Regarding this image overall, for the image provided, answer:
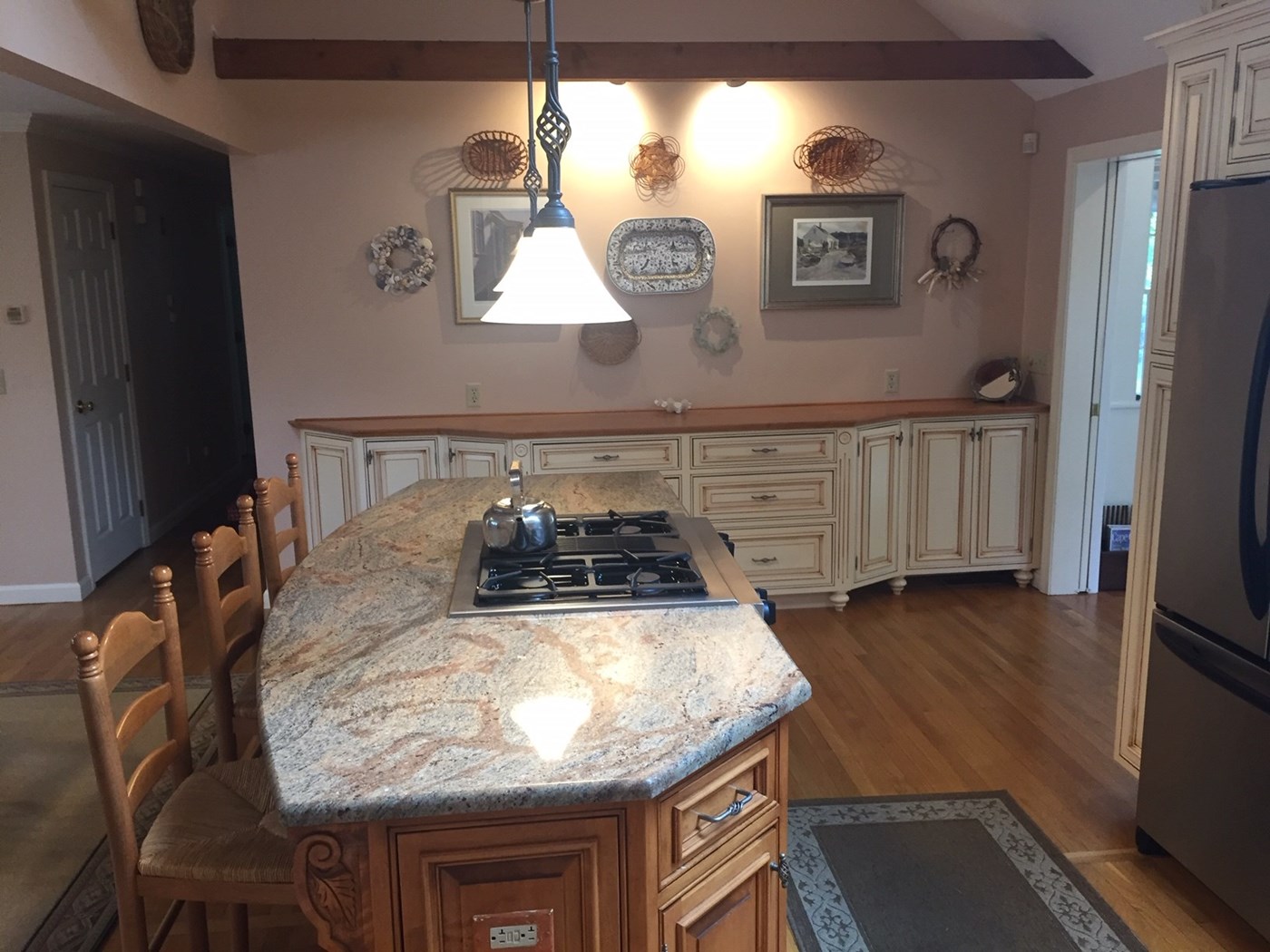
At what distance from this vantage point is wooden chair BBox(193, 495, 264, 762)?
230 centimetres

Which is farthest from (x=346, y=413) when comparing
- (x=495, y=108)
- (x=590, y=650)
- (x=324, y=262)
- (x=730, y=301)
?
(x=590, y=650)

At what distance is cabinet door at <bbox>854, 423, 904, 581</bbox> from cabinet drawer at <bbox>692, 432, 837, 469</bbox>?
0.19m

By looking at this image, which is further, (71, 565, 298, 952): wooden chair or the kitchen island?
(71, 565, 298, 952): wooden chair

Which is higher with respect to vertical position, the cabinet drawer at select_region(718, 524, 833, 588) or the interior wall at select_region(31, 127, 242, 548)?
the interior wall at select_region(31, 127, 242, 548)

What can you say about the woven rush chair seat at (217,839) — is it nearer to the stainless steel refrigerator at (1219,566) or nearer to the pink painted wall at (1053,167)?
the stainless steel refrigerator at (1219,566)

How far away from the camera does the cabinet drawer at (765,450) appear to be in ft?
14.5

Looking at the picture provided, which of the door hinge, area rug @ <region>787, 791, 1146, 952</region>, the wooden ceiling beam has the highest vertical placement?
the wooden ceiling beam

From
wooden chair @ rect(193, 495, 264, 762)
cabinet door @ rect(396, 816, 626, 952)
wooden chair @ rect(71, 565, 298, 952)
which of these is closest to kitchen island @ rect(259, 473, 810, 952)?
cabinet door @ rect(396, 816, 626, 952)

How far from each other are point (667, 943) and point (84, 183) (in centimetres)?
500

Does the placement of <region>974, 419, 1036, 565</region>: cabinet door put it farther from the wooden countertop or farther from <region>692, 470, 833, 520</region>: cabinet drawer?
<region>692, 470, 833, 520</region>: cabinet drawer

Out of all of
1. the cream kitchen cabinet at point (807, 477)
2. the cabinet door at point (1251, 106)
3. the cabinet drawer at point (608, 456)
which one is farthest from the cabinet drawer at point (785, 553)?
the cabinet door at point (1251, 106)

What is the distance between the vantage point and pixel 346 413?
4754mm

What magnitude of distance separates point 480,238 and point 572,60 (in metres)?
0.98

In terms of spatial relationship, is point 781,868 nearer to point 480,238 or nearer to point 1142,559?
point 1142,559
